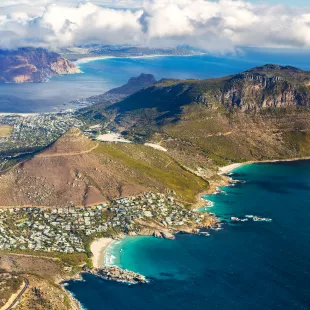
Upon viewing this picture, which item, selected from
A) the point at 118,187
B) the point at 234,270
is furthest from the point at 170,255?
the point at 118,187

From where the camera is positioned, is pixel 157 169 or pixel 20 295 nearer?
pixel 20 295

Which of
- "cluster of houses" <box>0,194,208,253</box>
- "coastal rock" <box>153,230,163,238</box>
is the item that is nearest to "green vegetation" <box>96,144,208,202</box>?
"cluster of houses" <box>0,194,208,253</box>

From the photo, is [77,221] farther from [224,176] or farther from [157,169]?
[224,176]

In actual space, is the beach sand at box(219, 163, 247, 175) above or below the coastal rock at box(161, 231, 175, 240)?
above

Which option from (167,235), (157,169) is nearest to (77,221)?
(167,235)

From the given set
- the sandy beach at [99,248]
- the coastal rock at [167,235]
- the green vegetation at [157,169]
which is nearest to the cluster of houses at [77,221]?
the sandy beach at [99,248]

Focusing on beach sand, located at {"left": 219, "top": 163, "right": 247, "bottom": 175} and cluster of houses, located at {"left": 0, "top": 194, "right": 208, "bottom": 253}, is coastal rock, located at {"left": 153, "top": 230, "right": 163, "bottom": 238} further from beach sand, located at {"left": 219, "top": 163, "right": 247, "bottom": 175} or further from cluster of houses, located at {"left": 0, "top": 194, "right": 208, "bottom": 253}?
beach sand, located at {"left": 219, "top": 163, "right": 247, "bottom": 175}
